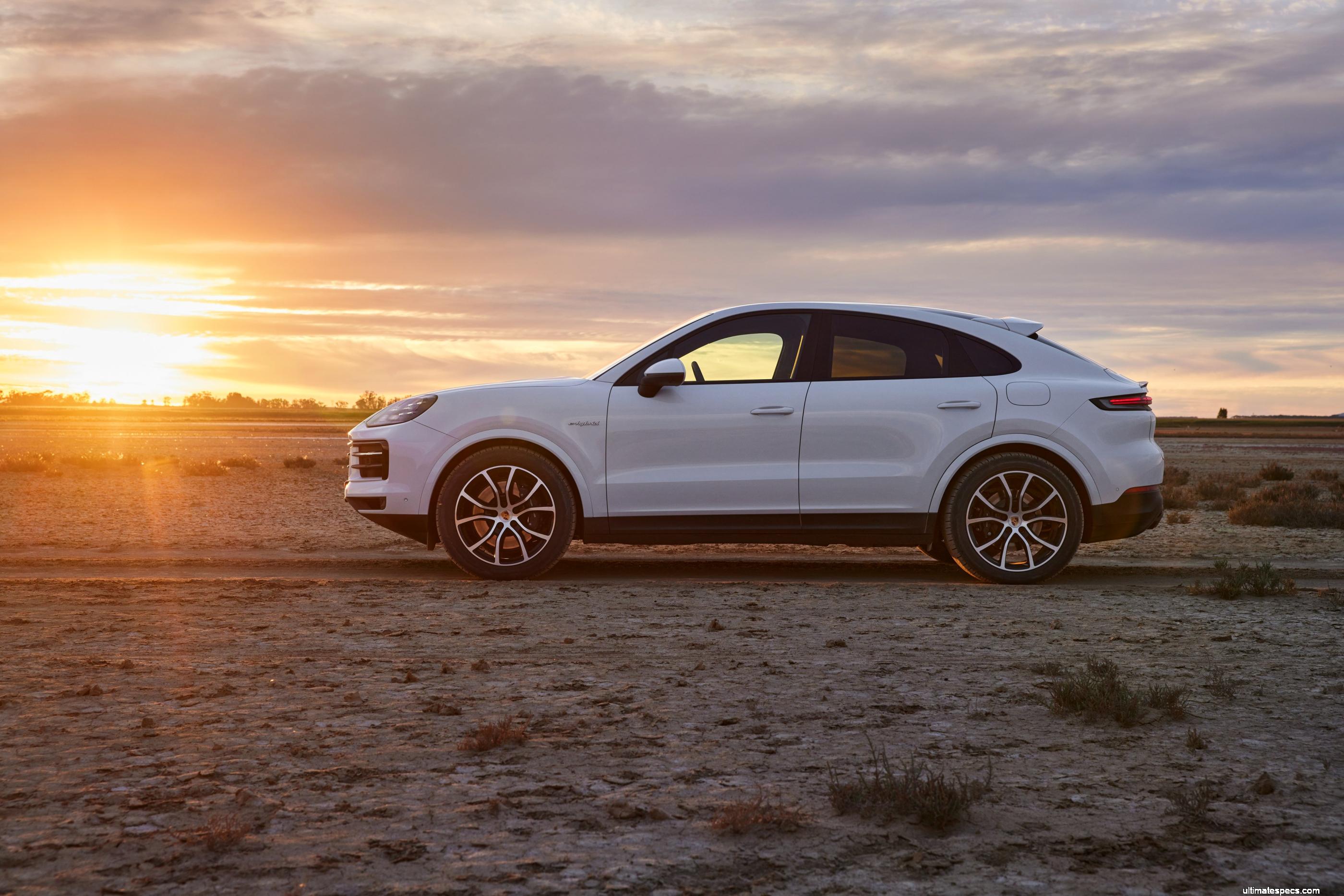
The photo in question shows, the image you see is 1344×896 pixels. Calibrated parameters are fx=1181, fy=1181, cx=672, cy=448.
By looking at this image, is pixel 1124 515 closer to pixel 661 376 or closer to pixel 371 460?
pixel 661 376

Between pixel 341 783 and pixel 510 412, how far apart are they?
4741 millimetres

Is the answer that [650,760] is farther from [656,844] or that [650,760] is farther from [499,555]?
[499,555]

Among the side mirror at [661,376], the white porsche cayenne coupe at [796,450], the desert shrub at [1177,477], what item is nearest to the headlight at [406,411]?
the white porsche cayenne coupe at [796,450]

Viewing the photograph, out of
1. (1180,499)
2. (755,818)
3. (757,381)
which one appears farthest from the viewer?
(1180,499)

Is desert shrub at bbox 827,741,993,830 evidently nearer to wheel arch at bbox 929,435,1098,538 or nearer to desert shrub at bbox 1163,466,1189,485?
wheel arch at bbox 929,435,1098,538

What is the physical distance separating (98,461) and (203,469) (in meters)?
3.58

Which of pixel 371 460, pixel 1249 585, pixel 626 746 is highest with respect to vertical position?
pixel 371 460

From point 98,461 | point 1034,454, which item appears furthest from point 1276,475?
point 98,461

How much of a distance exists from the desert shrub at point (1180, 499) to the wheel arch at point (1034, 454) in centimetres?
788

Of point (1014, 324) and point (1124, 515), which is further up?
point (1014, 324)

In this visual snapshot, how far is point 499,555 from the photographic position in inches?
327

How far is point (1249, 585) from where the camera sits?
798 cm

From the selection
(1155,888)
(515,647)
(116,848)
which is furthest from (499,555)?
(1155,888)

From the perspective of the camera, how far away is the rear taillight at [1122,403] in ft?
26.6
